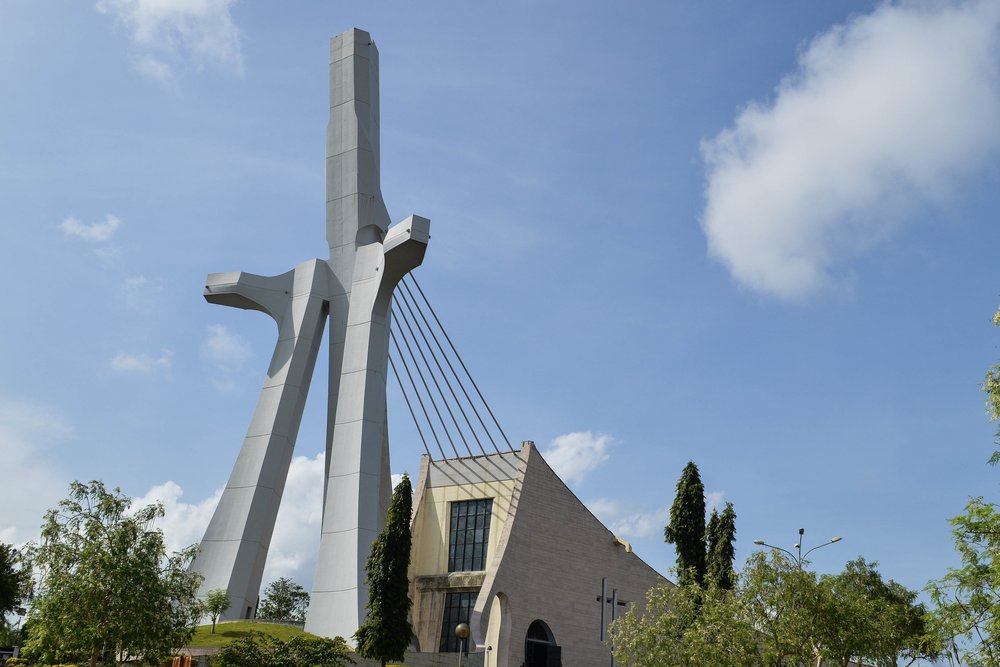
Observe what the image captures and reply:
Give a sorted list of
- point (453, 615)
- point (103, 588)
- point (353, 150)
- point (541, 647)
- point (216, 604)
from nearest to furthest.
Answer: point (103, 588), point (216, 604), point (541, 647), point (453, 615), point (353, 150)

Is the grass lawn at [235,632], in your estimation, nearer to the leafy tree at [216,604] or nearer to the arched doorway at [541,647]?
the leafy tree at [216,604]

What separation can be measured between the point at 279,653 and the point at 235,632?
615 cm

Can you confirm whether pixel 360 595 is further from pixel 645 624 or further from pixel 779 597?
pixel 779 597

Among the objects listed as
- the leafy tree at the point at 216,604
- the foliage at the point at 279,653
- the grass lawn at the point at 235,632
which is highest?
the leafy tree at the point at 216,604

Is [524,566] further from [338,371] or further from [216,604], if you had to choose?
[216,604]

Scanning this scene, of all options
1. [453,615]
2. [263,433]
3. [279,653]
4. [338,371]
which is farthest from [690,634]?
[263,433]

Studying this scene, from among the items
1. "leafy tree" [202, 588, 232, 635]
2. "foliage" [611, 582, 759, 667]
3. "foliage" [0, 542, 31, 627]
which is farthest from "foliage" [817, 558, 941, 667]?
"foliage" [0, 542, 31, 627]

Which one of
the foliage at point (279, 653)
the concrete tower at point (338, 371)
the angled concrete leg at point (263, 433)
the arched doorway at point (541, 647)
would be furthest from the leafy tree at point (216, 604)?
the arched doorway at point (541, 647)

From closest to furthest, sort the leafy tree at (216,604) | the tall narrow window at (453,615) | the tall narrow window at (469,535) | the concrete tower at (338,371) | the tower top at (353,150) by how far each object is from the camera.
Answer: the leafy tree at (216,604) → the concrete tower at (338,371) → the tall narrow window at (453,615) → the tall narrow window at (469,535) → the tower top at (353,150)

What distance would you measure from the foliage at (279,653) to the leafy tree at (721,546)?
673 inches

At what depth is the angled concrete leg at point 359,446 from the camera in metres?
37.0

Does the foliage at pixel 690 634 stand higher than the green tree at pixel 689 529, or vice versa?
the green tree at pixel 689 529

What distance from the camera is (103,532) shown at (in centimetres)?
2625

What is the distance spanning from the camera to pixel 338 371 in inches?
1719
